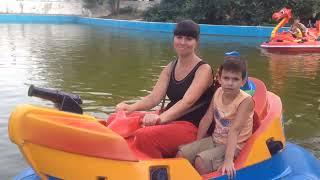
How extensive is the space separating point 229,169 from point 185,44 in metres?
0.86

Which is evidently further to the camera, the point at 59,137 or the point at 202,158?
the point at 202,158

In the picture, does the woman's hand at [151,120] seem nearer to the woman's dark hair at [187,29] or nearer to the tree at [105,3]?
the woman's dark hair at [187,29]

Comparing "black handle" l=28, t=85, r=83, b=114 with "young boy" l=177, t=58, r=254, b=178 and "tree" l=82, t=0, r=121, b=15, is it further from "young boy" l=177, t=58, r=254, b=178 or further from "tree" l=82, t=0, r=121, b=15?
"tree" l=82, t=0, r=121, b=15

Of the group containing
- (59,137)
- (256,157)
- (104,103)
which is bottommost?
(104,103)

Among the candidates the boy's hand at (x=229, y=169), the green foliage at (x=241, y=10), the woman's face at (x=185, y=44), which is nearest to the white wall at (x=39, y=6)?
the green foliage at (x=241, y=10)

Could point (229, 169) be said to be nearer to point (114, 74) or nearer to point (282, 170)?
point (282, 170)

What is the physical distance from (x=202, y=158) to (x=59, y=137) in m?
0.94

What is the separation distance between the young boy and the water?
6.67 ft

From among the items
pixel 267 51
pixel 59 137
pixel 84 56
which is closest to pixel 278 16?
pixel 267 51

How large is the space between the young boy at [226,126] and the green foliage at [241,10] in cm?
1898

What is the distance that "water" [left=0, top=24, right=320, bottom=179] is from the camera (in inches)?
238

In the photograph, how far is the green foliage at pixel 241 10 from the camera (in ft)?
70.1

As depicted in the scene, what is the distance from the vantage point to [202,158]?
3.07m

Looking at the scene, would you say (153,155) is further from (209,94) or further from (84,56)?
(84,56)
